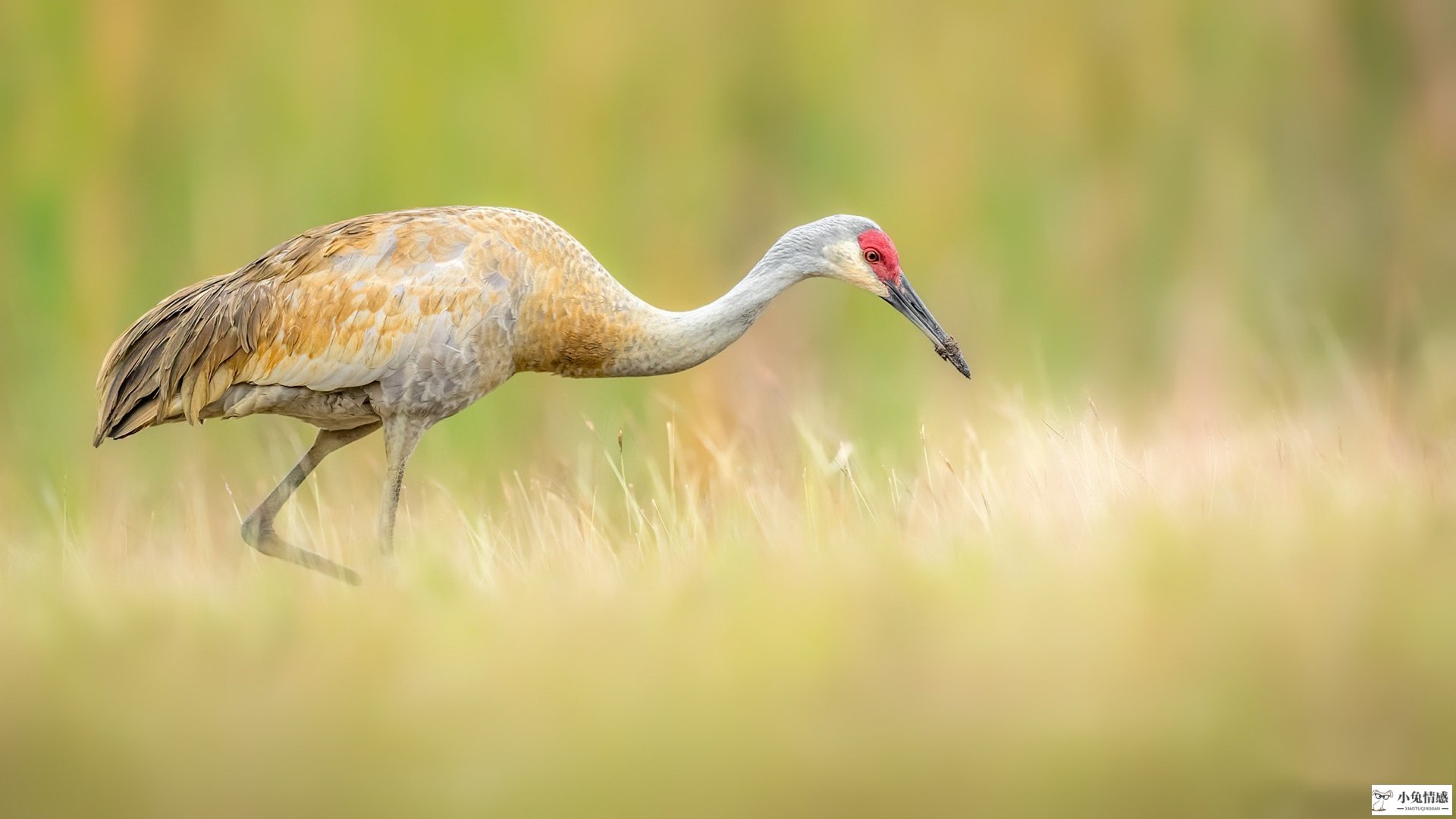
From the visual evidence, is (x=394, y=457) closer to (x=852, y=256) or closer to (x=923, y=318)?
(x=852, y=256)

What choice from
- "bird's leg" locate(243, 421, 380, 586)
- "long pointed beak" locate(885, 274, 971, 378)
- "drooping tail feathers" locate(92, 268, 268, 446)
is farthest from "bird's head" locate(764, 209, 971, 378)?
"drooping tail feathers" locate(92, 268, 268, 446)

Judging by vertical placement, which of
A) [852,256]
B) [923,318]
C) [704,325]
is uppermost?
[852,256]

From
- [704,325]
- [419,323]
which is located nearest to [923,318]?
[704,325]

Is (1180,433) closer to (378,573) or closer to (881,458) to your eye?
(881,458)

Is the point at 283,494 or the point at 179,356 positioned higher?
the point at 179,356

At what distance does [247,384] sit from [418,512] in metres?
0.93

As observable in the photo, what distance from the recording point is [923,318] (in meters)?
5.21

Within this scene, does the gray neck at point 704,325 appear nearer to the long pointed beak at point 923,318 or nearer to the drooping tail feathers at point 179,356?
the long pointed beak at point 923,318

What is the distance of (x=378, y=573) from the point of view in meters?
5.09

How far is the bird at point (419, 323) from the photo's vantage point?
5.00 m

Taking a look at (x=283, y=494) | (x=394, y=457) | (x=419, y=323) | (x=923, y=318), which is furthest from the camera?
(x=283, y=494)

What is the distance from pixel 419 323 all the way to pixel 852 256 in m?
1.49

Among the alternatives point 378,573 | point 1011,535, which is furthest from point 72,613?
point 1011,535

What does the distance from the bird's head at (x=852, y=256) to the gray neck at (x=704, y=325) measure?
0.05 metres
